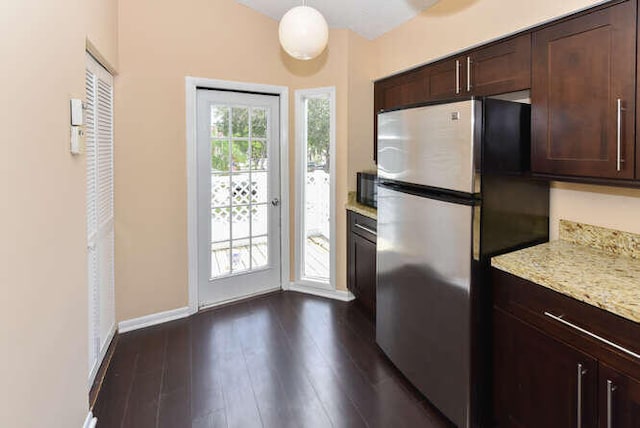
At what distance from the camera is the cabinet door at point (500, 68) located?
1997 mm

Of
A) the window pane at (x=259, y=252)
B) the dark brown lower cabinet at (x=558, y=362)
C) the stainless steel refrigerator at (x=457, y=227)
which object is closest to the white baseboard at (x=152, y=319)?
the window pane at (x=259, y=252)

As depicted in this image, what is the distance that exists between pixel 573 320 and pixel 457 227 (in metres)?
0.60

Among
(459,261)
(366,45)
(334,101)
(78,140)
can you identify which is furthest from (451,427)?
(366,45)

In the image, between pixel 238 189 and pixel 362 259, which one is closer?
pixel 362 259

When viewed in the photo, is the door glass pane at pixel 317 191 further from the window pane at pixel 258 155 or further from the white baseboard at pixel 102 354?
the white baseboard at pixel 102 354

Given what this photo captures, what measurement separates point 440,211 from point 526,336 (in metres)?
0.68

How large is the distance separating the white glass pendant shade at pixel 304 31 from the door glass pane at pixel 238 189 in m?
1.60

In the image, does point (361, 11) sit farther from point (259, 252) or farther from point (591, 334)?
point (591, 334)

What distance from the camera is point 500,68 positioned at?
215 cm

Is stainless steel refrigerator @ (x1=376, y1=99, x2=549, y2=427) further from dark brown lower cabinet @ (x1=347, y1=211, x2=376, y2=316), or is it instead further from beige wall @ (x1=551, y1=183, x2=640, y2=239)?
dark brown lower cabinet @ (x1=347, y1=211, x2=376, y2=316)

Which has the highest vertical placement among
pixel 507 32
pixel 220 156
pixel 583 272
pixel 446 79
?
pixel 507 32

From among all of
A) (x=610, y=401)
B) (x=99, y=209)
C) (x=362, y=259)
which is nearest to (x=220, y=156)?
(x=99, y=209)

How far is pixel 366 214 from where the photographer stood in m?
3.06

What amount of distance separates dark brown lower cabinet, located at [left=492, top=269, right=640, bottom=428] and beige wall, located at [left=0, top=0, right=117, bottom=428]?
6.24 feet
